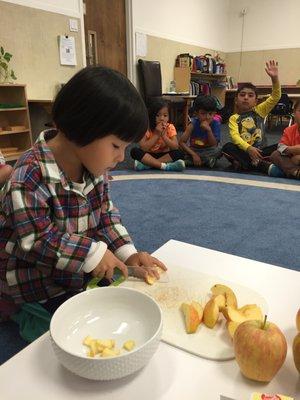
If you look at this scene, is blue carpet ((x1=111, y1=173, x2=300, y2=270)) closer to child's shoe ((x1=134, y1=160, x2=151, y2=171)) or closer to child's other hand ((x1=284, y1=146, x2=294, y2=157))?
child's shoe ((x1=134, y1=160, x2=151, y2=171))

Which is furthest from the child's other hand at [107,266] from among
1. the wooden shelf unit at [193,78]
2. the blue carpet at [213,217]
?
the wooden shelf unit at [193,78]

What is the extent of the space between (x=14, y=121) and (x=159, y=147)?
1633 mm

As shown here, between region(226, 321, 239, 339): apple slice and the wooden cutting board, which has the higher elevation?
region(226, 321, 239, 339): apple slice

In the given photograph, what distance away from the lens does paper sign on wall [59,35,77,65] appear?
3898 millimetres

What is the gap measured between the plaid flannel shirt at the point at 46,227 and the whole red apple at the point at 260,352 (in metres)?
0.36

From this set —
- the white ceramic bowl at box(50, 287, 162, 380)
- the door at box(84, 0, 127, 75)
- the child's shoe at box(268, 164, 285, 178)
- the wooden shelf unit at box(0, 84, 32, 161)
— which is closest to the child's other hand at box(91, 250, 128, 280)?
the white ceramic bowl at box(50, 287, 162, 380)

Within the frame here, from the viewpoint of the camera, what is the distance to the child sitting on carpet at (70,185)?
68 cm

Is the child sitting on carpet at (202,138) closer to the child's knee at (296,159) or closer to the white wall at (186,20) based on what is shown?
the child's knee at (296,159)

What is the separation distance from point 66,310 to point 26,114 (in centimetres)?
336

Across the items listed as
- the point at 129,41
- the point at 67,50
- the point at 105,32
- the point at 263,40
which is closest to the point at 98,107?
the point at 67,50

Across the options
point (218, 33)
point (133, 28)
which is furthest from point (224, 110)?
point (133, 28)

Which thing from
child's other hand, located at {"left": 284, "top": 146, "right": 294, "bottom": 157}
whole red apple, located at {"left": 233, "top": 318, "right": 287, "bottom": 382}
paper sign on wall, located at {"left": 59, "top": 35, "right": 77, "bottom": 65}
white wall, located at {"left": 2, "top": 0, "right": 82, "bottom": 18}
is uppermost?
white wall, located at {"left": 2, "top": 0, "right": 82, "bottom": 18}

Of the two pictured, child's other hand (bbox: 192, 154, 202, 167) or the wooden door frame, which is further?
the wooden door frame

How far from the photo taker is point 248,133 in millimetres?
3039
